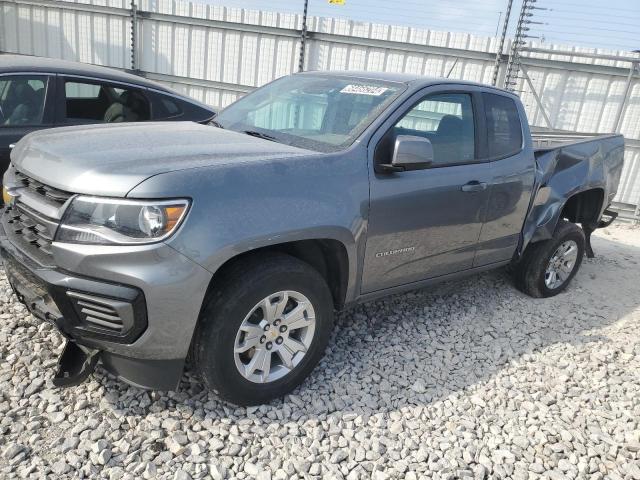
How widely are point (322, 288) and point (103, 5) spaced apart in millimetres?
8969

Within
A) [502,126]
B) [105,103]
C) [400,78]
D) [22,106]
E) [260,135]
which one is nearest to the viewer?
[260,135]

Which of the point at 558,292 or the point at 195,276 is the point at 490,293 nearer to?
the point at 558,292

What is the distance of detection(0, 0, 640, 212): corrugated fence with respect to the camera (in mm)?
8504

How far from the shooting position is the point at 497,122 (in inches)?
155

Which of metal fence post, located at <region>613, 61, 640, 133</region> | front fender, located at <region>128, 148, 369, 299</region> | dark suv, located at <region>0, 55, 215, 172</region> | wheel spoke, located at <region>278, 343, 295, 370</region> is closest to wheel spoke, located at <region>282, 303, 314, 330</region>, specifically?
wheel spoke, located at <region>278, 343, 295, 370</region>

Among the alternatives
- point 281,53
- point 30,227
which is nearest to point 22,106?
point 30,227

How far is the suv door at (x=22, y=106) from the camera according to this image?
4258mm

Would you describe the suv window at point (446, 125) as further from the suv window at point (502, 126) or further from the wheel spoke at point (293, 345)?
the wheel spoke at point (293, 345)

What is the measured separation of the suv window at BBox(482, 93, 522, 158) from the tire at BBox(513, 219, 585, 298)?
1093 mm

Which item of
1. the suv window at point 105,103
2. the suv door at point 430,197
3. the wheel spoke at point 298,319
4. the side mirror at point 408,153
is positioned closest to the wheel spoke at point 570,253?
the suv door at point 430,197

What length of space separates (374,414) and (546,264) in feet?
8.45

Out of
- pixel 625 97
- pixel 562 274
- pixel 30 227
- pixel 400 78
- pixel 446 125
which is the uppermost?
pixel 400 78

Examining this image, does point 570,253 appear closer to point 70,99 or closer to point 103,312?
point 103,312

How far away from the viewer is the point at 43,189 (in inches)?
97.5
